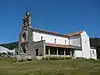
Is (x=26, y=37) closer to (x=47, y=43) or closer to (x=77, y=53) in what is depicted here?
(x=47, y=43)

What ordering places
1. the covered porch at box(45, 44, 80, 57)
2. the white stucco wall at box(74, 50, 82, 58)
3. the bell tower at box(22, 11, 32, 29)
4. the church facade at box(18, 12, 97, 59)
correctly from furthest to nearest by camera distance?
the white stucco wall at box(74, 50, 82, 58) < the bell tower at box(22, 11, 32, 29) < the covered porch at box(45, 44, 80, 57) < the church facade at box(18, 12, 97, 59)

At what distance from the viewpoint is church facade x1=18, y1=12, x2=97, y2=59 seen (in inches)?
2038

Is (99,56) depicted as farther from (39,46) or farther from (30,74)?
(30,74)

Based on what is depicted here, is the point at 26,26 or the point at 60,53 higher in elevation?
the point at 26,26

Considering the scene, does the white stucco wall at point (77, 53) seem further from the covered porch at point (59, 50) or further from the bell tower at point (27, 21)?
→ the bell tower at point (27, 21)

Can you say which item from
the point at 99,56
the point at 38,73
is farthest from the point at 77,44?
the point at 38,73

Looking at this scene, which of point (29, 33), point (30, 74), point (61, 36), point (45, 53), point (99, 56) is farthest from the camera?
point (99, 56)

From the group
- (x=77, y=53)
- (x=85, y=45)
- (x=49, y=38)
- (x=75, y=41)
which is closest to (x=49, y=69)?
(x=49, y=38)

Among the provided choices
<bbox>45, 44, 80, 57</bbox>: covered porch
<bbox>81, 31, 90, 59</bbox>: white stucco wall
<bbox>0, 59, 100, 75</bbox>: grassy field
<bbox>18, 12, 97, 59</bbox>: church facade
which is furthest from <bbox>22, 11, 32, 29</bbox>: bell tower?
<bbox>0, 59, 100, 75</bbox>: grassy field

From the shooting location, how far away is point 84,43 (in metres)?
64.7

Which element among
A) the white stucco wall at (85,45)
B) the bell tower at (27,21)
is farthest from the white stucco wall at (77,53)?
the bell tower at (27,21)

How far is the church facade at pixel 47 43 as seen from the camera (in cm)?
5177

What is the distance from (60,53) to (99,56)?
23.6 m

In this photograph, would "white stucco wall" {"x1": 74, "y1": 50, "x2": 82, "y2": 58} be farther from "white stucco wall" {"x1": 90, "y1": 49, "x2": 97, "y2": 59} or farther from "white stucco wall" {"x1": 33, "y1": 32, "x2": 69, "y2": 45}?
"white stucco wall" {"x1": 90, "y1": 49, "x2": 97, "y2": 59}
